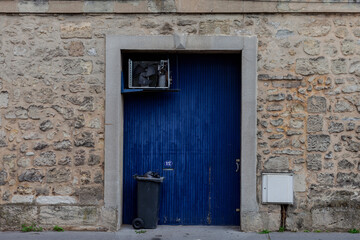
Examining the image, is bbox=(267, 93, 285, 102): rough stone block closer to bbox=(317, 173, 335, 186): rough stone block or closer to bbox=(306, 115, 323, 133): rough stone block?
bbox=(306, 115, 323, 133): rough stone block

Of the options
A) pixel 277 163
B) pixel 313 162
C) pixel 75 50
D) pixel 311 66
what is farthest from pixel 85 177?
pixel 311 66

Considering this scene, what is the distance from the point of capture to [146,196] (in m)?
6.80

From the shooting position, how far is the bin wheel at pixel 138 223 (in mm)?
6809

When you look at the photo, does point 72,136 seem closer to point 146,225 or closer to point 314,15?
point 146,225

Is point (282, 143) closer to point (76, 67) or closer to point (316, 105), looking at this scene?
point (316, 105)

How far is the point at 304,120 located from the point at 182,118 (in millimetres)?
1961

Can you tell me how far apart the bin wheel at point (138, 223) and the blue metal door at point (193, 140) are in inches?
16.6

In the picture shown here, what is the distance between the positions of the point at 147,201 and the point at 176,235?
0.71 meters

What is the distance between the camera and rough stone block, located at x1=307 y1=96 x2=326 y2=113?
21.9 ft

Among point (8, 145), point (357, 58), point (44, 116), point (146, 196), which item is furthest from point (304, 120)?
point (8, 145)

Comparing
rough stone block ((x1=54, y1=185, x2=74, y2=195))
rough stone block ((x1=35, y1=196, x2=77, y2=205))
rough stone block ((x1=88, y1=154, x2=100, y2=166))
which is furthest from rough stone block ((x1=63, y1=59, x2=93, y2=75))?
rough stone block ((x1=35, y1=196, x2=77, y2=205))

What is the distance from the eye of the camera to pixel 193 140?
23.2 ft

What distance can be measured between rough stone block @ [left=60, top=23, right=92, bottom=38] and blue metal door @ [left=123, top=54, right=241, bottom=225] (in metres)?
1.36

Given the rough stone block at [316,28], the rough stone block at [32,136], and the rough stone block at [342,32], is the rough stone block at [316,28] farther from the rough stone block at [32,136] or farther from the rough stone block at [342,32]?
the rough stone block at [32,136]
